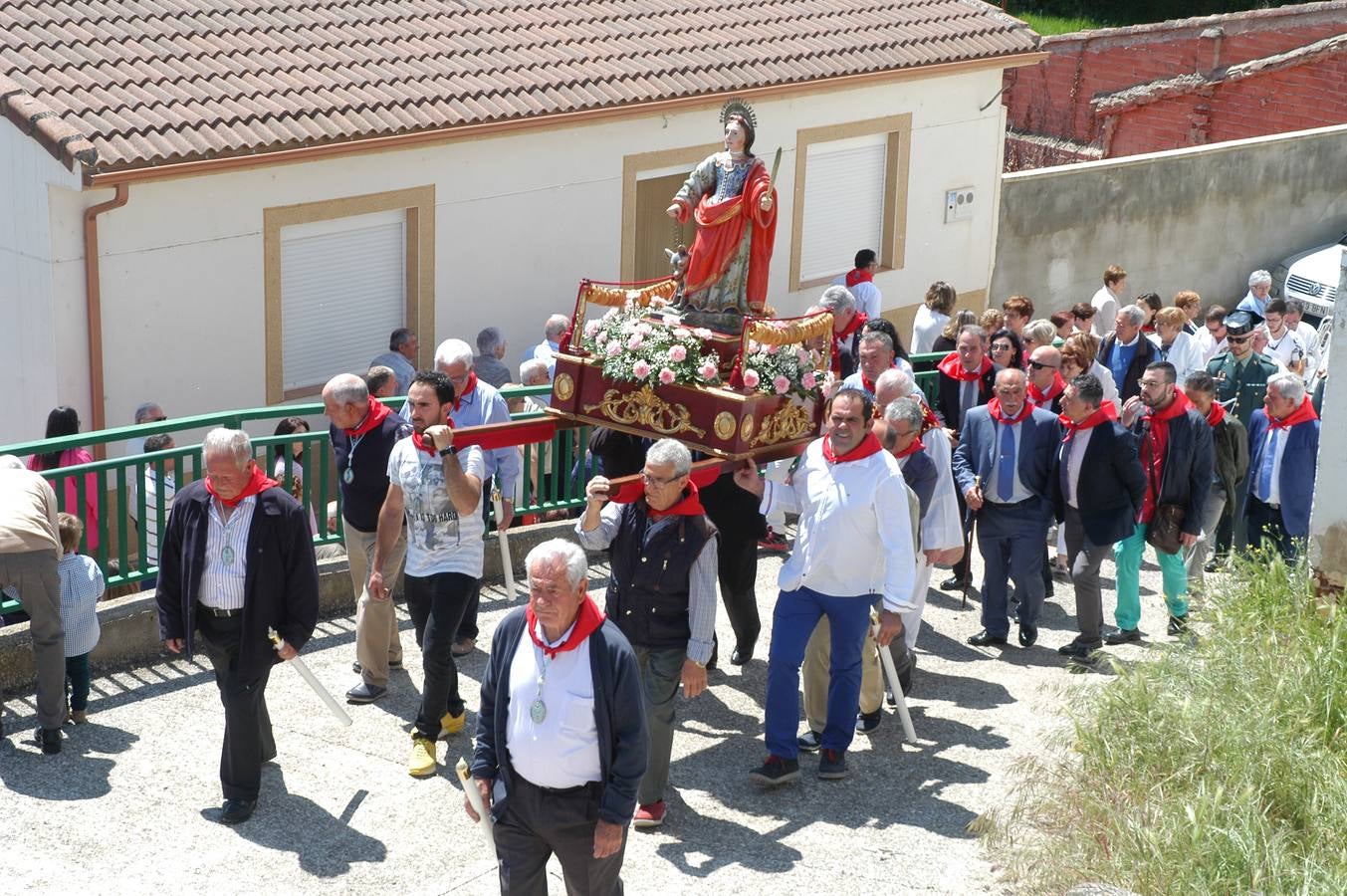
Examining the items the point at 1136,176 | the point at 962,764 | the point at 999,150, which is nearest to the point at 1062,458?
the point at 962,764

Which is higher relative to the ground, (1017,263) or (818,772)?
(1017,263)

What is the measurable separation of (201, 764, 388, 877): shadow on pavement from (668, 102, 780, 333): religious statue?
9.69 ft

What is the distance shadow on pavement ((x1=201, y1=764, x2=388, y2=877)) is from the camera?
7340 millimetres

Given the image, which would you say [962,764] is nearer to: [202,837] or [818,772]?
[818,772]

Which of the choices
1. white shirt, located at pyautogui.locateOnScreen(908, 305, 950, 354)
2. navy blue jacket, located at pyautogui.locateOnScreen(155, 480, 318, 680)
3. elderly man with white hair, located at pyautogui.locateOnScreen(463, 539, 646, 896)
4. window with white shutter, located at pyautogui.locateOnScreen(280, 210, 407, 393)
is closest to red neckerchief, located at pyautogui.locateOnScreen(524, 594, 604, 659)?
elderly man with white hair, located at pyautogui.locateOnScreen(463, 539, 646, 896)

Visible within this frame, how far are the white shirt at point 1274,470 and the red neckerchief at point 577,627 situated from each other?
20.5 feet

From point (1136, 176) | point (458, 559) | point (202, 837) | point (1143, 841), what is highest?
point (1136, 176)

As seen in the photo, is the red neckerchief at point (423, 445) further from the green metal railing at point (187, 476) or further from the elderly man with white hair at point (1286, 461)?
the elderly man with white hair at point (1286, 461)

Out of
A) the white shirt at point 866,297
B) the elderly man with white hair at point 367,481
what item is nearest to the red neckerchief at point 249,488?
the elderly man with white hair at point 367,481

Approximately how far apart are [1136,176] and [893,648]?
13138 millimetres

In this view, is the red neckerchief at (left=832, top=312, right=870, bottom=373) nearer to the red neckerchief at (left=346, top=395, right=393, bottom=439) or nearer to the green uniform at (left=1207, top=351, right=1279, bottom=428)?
the green uniform at (left=1207, top=351, right=1279, bottom=428)

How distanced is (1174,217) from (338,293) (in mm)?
11923

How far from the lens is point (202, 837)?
7.45m

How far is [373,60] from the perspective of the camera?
13.6m
